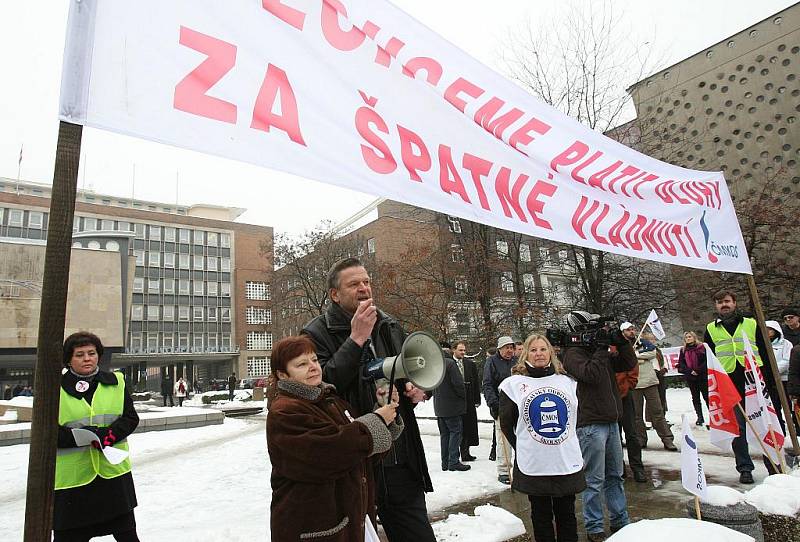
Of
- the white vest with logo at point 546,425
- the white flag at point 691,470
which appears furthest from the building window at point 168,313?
the white flag at point 691,470

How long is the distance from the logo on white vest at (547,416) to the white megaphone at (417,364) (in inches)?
82.1

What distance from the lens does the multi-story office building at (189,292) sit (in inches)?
2685

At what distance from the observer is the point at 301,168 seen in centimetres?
244

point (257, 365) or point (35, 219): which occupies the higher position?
point (35, 219)

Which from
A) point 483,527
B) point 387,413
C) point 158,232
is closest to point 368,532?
point 387,413

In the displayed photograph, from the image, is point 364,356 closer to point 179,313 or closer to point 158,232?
point 179,313

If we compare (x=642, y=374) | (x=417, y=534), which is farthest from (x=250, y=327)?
(x=417, y=534)

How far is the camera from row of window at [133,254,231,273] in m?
70.9

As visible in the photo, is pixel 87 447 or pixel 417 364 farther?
pixel 87 447

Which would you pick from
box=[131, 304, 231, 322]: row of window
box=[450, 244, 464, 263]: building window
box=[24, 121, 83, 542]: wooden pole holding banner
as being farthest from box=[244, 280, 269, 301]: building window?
box=[24, 121, 83, 542]: wooden pole holding banner

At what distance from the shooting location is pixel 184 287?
73.2 meters

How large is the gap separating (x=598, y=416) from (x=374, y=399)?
283cm

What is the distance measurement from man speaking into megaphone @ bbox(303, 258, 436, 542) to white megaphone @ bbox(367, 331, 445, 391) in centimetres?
21

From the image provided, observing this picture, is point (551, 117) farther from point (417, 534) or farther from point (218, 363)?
point (218, 363)
